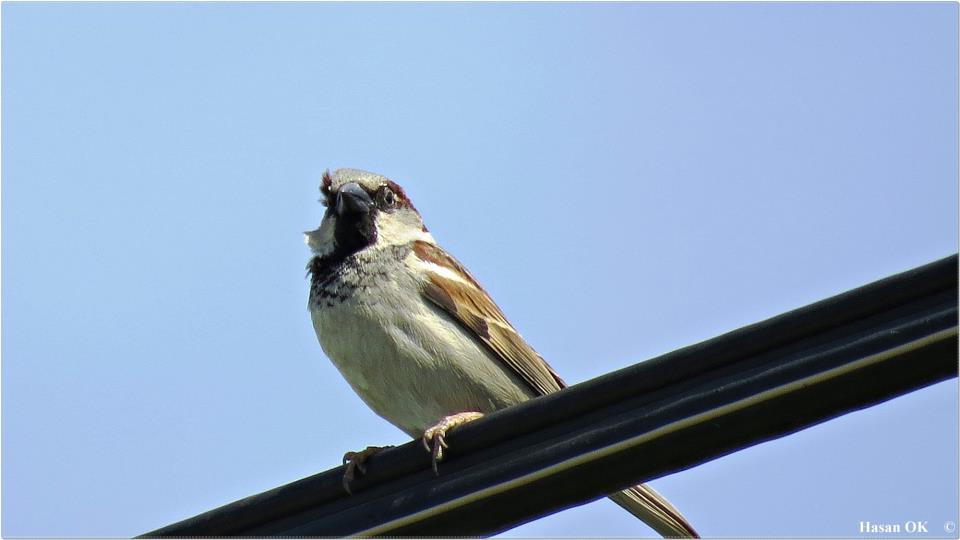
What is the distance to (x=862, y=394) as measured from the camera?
316 centimetres

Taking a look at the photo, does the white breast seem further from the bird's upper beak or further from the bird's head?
the bird's upper beak

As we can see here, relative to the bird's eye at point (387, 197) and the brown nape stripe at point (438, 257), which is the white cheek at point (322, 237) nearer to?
the bird's eye at point (387, 197)

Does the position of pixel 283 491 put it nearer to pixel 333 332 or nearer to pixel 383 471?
pixel 383 471

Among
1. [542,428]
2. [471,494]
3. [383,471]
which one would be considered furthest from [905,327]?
[383,471]

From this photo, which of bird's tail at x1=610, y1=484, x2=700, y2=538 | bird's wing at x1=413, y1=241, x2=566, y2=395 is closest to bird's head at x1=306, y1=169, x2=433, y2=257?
bird's wing at x1=413, y1=241, x2=566, y2=395

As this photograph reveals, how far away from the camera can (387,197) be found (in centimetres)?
680

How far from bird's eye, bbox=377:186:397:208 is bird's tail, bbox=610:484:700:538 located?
2016 mm

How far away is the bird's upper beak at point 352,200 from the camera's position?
6.56 meters

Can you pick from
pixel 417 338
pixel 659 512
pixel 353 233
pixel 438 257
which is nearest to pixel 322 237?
pixel 353 233

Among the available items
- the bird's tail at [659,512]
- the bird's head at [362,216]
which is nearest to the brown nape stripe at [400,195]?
the bird's head at [362,216]

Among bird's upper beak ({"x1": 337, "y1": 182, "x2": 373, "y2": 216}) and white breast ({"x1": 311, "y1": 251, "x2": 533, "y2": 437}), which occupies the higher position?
bird's upper beak ({"x1": 337, "y1": 182, "x2": 373, "y2": 216})

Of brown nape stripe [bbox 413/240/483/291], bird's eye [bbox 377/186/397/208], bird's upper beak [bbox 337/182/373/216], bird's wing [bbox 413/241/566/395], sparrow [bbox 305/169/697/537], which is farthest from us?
→ bird's eye [bbox 377/186/397/208]

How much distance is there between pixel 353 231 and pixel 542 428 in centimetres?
308

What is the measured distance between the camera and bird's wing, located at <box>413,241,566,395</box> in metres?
5.93
